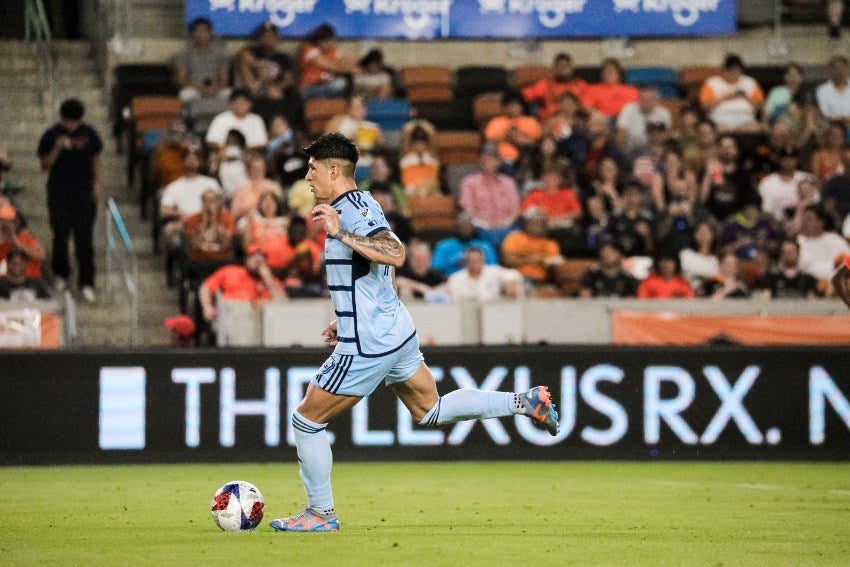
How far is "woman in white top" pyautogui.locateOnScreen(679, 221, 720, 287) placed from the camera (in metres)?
18.6

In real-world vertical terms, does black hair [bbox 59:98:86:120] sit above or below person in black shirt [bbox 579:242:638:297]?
above

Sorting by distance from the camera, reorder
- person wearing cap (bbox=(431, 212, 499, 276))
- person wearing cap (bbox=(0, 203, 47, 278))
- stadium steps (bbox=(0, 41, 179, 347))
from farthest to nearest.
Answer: person wearing cap (bbox=(431, 212, 499, 276)) → stadium steps (bbox=(0, 41, 179, 347)) → person wearing cap (bbox=(0, 203, 47, 278))

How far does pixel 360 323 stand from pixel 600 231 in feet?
34.4

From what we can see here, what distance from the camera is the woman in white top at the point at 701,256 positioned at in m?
18.6

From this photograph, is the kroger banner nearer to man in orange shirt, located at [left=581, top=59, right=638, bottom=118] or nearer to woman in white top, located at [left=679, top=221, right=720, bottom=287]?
man in orange shirt, located at [left=581, top=59, right=638, bottom=118]

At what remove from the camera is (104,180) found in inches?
813

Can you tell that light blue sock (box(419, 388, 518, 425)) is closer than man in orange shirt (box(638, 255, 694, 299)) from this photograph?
Yes

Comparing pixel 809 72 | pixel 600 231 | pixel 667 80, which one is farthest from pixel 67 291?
pixel 809 72

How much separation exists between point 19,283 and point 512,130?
7.23m

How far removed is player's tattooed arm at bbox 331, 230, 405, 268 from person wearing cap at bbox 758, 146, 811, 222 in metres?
12.5

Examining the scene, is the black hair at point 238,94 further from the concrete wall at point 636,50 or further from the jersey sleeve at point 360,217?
the jersey sleeve at point 360,217

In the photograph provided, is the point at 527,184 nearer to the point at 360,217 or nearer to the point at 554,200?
the point at 554,200

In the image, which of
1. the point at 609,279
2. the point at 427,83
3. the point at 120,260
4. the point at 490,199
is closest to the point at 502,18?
the point at 427,83

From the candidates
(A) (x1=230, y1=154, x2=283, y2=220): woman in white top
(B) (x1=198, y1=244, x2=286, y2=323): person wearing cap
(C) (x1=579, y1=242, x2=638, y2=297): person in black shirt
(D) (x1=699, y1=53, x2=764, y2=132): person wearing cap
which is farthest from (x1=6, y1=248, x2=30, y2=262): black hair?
(D) (x1=699, y1=53, x2=764, y2=132): person wearing cap
